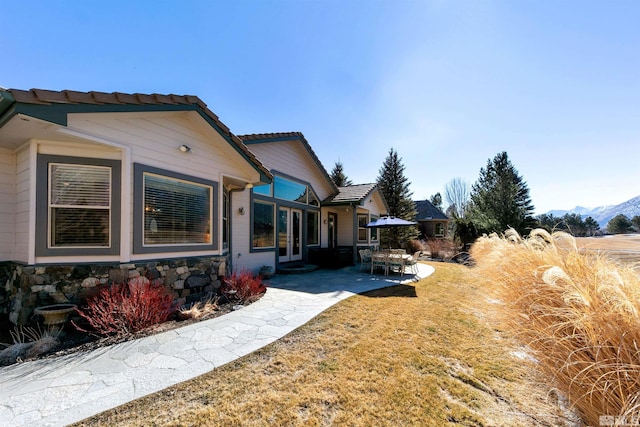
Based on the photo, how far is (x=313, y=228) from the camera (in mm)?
14359

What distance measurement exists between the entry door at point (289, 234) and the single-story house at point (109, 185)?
413 centimetres

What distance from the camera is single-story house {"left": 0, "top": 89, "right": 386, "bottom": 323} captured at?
4.79m

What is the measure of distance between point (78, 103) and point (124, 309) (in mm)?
3729

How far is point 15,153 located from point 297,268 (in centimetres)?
896

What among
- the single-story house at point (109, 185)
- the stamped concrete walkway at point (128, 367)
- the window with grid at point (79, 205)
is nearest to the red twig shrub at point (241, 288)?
the single-story house at point (109, 185)

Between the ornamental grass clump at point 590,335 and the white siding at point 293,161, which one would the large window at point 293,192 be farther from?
the ornamental grass clump at point 590,335

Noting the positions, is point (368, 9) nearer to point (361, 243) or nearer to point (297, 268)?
point (297, 268)

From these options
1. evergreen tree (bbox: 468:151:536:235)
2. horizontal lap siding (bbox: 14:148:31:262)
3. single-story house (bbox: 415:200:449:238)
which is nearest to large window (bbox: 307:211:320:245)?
horizontal lap siding (bbox: 14:148:31:262)

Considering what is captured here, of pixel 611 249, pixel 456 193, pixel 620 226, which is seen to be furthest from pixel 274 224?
pixel 620 226

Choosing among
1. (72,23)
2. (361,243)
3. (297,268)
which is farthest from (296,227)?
(72,23)

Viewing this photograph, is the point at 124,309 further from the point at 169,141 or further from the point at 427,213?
the point at 427,213

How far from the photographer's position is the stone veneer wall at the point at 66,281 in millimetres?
4754

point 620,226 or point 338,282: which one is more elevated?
point 620,226

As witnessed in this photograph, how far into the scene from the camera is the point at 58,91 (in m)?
4.41
